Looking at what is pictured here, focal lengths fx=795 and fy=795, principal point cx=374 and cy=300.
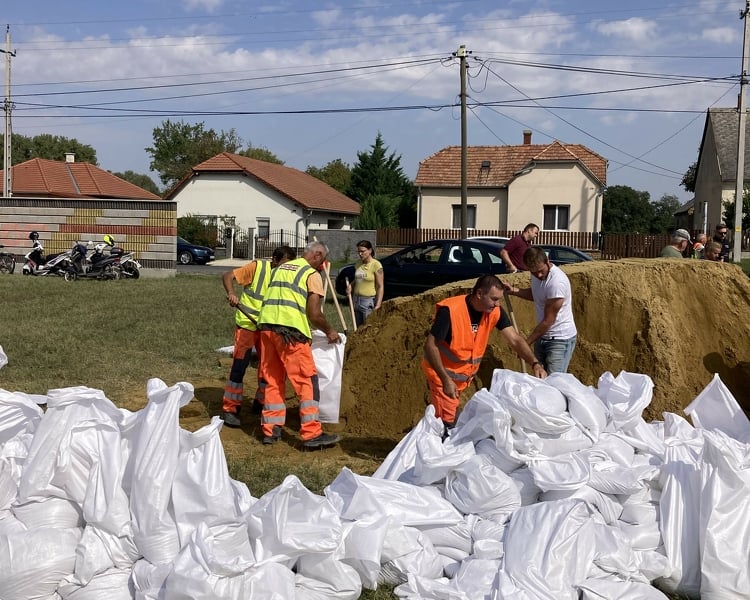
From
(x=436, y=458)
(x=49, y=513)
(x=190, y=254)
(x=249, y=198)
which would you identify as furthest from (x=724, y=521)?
(x=249, y=198)

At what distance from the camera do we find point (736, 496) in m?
3.74

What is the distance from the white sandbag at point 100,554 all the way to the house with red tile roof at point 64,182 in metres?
37.7

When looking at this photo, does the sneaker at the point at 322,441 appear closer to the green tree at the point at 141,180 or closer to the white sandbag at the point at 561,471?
the white sandbag at the point at 561,471

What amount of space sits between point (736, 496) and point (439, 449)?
144 centimetres

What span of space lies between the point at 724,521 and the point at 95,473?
115 inches

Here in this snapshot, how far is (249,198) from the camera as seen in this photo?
38.1 metres

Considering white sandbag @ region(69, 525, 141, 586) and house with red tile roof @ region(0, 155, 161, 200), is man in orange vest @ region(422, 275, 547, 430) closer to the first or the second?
white sandbag @ region(69, 525, 141, 586)

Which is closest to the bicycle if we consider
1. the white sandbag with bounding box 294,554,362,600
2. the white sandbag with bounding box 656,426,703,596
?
the white sandbag with bounding box 294,554,362,600

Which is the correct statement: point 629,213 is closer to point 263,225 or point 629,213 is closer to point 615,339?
point 263,225

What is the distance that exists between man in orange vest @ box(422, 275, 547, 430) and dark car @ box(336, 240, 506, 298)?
7.73 m

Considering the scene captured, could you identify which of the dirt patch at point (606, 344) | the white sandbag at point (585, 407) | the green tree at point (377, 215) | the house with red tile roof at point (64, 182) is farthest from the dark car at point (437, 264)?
the house with red tile roof at point (64, 182)

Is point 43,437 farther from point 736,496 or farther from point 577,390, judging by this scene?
point 736,496

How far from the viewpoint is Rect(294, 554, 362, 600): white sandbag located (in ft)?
11.6

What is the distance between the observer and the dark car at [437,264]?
1329 centimetres
